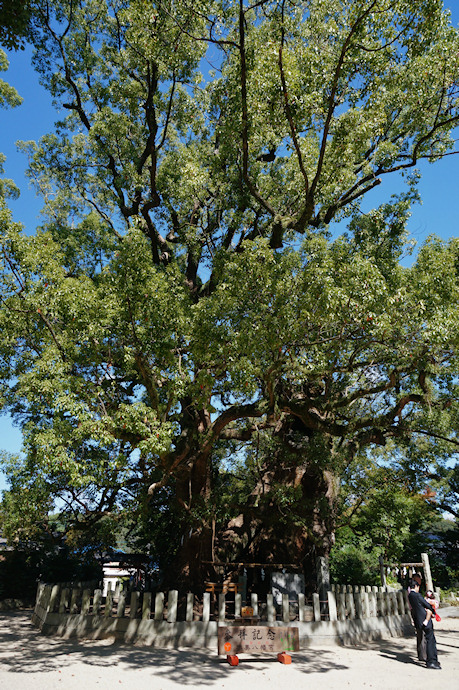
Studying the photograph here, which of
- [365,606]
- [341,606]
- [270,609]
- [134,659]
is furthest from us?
[365,606]

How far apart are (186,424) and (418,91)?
857 centimetres

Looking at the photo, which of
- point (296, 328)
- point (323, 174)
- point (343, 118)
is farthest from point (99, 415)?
point (343, 118)

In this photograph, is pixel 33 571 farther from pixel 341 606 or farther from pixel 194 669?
pixel 341 606

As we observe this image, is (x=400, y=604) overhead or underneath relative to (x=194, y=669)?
overhead

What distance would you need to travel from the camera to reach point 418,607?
6770 millimetres

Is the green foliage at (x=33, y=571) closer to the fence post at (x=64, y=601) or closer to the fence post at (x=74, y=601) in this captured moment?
the fence post at (x=64, y=601)

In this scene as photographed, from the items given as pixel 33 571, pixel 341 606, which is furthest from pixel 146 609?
pixel 33 571

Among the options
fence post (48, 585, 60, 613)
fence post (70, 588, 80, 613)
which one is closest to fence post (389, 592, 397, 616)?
fence post (70, 588, 80, 613)

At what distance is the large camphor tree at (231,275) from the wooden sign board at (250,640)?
2863mm

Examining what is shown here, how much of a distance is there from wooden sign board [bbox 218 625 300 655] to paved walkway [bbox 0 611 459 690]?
0.62 ft

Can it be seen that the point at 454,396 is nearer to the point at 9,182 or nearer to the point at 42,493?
the point at 42,493

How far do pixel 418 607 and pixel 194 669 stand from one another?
3.52 meters

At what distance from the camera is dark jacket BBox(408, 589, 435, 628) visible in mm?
6654


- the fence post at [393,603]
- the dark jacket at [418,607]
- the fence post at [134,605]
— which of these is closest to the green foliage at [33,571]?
the fence post at [134,605]
